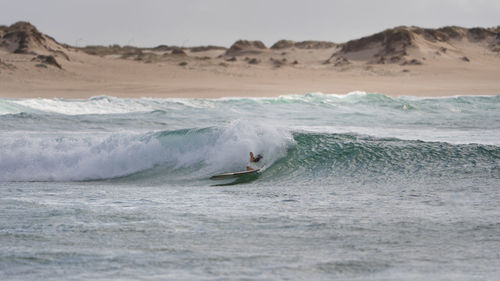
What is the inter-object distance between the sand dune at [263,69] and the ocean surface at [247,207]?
18.4 m

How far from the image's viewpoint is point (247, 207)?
706cm

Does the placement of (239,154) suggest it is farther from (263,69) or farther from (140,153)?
(263,69)

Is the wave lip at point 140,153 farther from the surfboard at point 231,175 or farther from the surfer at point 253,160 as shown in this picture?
the surfboard at point 231,175

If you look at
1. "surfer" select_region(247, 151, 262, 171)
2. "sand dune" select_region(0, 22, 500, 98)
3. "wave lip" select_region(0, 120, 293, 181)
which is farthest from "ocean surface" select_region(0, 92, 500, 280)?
"sand dune" select_region(0, 22, 500, 98)

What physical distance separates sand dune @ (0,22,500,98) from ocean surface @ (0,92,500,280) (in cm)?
1838

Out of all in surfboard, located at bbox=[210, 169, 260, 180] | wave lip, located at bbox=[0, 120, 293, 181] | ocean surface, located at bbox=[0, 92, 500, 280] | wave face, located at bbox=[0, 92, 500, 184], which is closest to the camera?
ocean surface, located at bbox=[0, 92, 500, 280]

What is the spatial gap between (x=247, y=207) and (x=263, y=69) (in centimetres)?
3623

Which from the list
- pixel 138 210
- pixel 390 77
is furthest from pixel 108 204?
pixel 390 77

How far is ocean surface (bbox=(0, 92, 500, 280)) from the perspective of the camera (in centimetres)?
489

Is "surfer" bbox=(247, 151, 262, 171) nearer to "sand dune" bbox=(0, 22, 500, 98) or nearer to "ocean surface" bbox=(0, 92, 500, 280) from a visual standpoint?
"ocean surface" bbox=(0, 92, 500, 280)

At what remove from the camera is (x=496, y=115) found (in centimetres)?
2236

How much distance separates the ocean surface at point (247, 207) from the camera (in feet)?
16.0

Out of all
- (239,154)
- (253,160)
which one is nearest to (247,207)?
(253,160)

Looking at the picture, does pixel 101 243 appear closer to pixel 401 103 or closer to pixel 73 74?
pixel 401 103
